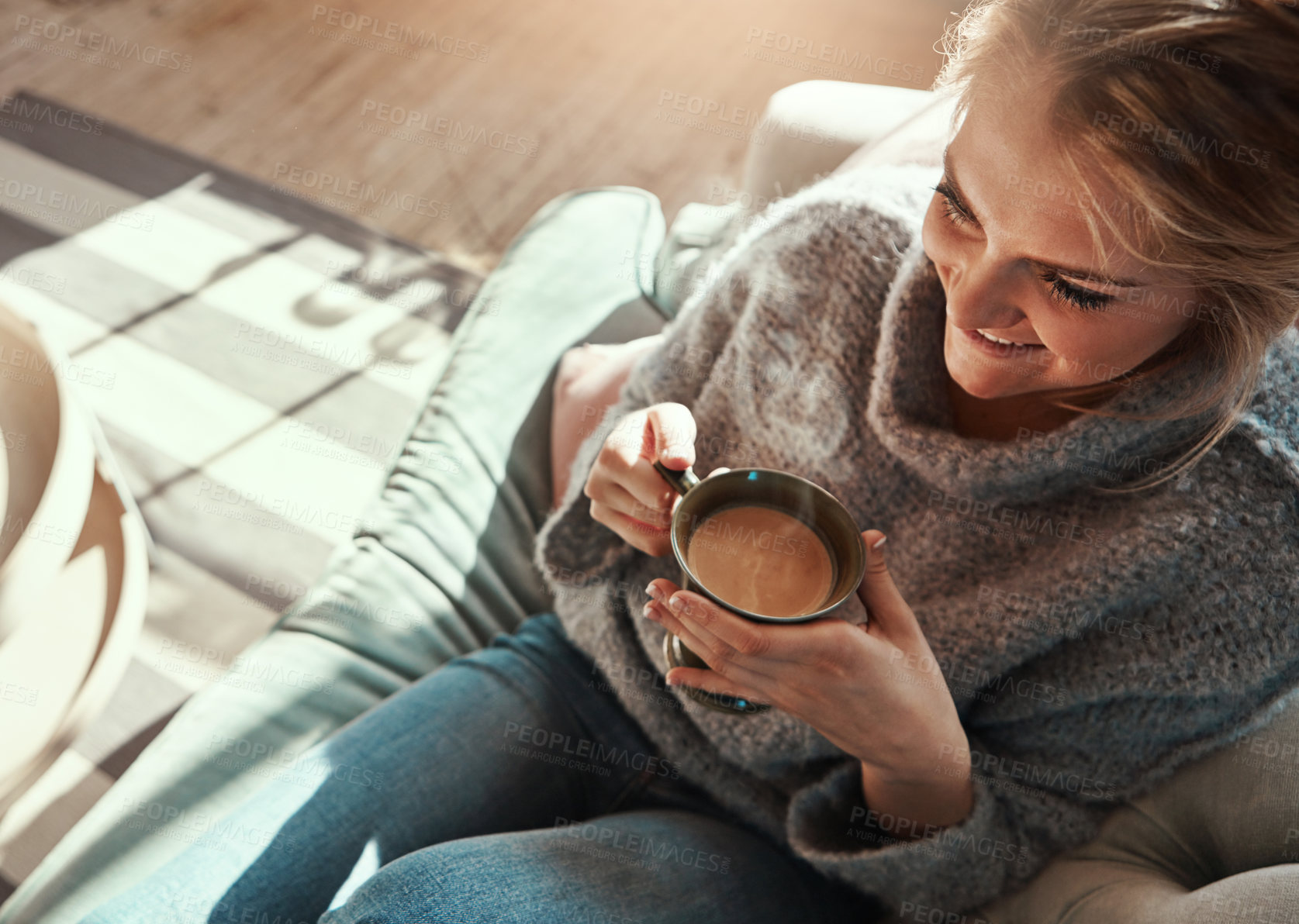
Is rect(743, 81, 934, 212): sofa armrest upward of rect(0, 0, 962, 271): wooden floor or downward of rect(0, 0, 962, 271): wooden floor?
upward

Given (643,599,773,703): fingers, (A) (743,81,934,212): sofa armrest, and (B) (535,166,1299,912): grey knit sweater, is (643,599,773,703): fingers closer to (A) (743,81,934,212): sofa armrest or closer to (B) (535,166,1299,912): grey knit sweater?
(B) (535,166,1299,912): grey knit sweater

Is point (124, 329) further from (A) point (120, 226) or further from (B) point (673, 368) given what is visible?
(B) point (673, 368)

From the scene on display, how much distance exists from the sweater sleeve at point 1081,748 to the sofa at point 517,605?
3cm

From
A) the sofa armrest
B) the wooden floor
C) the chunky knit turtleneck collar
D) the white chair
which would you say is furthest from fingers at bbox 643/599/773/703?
the wooden floor

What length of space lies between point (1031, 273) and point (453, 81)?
254 cm

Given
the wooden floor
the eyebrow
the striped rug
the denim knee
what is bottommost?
the striped rug

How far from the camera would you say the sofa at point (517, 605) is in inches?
33.4

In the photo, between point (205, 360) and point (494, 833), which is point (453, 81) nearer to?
point (205, 360)

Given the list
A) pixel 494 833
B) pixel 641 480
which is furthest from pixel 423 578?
pixel 641 480

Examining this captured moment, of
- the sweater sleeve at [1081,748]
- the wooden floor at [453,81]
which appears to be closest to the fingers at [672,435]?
the sweater sleeve at [1081,748]

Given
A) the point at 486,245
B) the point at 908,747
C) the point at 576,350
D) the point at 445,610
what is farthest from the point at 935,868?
the point at 486,245

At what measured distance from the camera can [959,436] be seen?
99 cm

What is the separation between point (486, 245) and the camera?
7.96ft

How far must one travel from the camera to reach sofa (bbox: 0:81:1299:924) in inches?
33.4
